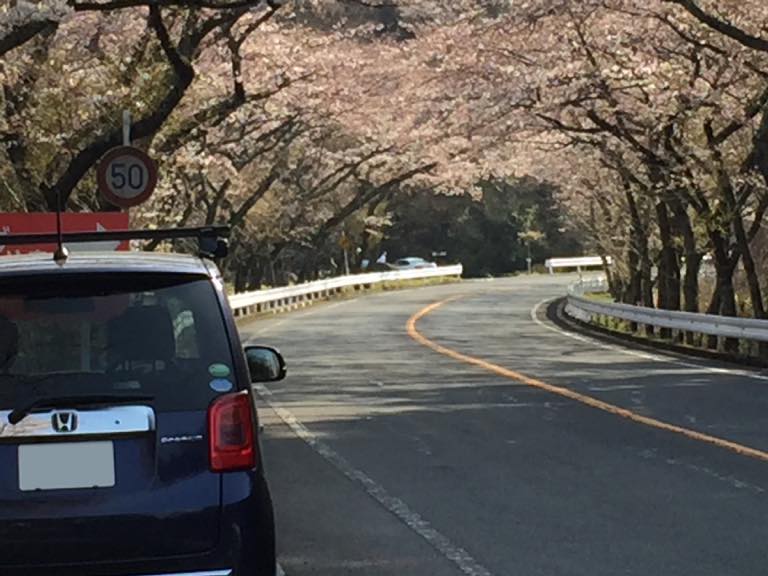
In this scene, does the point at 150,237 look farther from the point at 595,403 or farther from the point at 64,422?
the point at 595,403

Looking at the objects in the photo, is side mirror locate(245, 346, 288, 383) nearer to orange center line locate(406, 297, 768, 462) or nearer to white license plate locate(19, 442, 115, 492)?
white license plate locate(19, 442, 115, 492)

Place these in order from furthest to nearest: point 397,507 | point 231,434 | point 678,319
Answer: point 678,319
point 397,507
point 231,434

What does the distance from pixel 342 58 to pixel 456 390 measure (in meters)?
17.5

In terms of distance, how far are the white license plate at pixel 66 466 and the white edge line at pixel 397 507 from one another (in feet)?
9.08

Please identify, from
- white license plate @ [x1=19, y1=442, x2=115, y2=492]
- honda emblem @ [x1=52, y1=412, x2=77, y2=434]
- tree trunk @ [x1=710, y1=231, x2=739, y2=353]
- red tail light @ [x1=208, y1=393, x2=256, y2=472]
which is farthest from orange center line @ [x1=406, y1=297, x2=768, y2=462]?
honda emblem @ [x1=52, y1=412, x2=77, y2=434]

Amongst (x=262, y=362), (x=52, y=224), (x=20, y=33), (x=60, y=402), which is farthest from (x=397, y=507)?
(x=52, y=224)

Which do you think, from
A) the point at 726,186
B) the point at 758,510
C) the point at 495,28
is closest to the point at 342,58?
the point at 495,28

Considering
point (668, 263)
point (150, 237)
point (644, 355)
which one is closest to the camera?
point (150, 237)

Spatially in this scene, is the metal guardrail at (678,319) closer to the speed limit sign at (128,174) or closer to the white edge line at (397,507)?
the white edge line at (397,507)

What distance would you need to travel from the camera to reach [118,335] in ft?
16.6

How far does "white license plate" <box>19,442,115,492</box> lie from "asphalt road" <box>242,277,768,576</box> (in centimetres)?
259

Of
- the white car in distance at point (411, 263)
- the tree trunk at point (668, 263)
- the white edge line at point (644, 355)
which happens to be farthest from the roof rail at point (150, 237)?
the white car in distance at point (411, 263)

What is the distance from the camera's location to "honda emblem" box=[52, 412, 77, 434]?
15.5 ft

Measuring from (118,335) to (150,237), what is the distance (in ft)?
2.04
